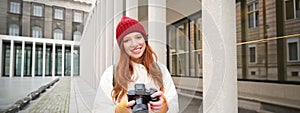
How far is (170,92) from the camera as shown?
1.74 ft

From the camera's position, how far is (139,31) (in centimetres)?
50

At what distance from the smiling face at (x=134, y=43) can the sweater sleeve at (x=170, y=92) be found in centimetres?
8

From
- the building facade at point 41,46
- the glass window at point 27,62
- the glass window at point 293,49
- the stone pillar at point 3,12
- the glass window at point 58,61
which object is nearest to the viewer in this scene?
the stone pillar at point 3,12

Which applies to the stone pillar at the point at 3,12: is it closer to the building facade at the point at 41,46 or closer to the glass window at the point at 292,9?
the glass window at the point at 292,9

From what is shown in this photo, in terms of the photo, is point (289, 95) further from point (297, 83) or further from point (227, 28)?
point (227, 28)

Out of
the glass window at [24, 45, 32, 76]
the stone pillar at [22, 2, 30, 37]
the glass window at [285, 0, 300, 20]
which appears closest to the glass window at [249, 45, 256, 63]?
the glass window at [285, 0, 300, 20]

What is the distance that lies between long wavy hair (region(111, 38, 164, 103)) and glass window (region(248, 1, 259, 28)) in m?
3.79

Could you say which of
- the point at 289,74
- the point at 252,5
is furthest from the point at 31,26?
the point at 289,74

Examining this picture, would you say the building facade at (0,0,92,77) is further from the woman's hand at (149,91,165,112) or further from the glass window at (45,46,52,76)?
the woman's hand at (149,91,165,112)

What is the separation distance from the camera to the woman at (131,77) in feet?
1.60

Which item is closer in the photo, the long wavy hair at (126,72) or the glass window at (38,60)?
the long wavy hair at (126,72)

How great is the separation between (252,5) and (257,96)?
1671 mm

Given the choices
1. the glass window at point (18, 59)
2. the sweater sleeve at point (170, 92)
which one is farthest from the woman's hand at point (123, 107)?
the glass window at point (18, 59)

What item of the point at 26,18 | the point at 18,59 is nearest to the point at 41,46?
→ the point at 18,59
